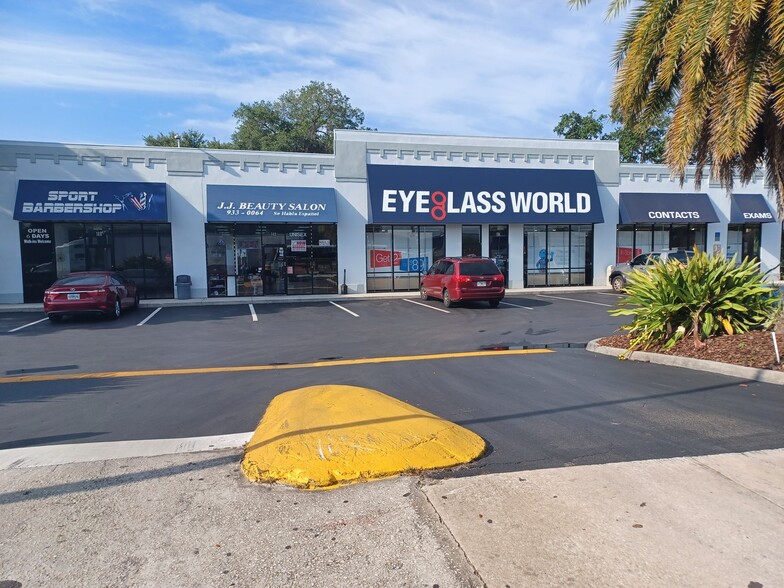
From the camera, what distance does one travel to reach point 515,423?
19.7 feet

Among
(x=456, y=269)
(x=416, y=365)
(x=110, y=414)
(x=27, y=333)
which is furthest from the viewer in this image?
(x=456, y=269)

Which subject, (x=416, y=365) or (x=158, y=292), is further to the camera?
(x=158, y=292)

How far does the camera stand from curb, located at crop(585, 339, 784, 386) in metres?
7.86

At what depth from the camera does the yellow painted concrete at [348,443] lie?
4.59 metres

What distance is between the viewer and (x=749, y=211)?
27891mm

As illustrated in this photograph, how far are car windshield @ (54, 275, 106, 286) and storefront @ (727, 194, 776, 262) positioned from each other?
2714 centimetres

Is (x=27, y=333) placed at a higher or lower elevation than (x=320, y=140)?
lower

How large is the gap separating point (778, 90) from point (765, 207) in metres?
23.4

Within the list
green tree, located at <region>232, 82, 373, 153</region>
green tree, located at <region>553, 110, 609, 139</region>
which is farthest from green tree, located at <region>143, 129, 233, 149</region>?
green tree, located at <region>553, 110, 609, 139</region>

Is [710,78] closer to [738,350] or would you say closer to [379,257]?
[738,350]

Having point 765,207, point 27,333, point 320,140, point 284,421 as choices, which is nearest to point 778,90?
point 284,421

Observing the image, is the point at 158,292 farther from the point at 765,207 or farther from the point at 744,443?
the point at 765,207

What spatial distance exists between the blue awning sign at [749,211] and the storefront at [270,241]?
19943mm

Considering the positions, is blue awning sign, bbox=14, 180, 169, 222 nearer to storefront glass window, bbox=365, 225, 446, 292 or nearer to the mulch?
storefront glass window, bbox=365, 225, 446, 292
